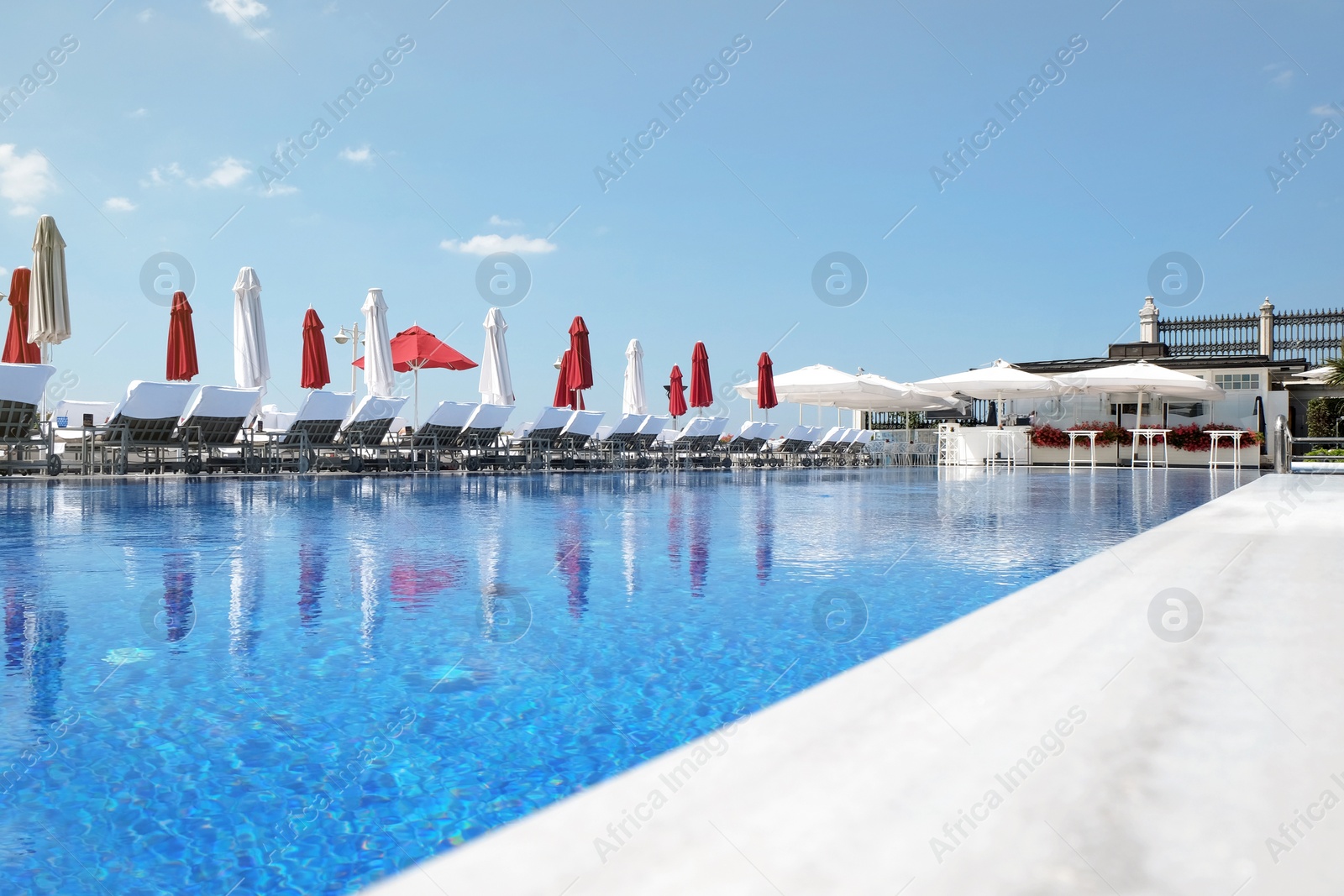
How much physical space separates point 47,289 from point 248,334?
2579 millimetres

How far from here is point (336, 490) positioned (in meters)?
9.27

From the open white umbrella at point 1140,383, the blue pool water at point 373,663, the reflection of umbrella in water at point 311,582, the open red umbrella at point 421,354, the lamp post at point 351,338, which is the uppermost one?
the lamp post at point 351,338

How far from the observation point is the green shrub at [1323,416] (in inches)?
1040

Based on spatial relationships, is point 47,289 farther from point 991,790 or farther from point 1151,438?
point 1151,438

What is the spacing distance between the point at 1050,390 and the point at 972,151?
30.3 feet

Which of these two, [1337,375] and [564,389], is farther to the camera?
[1337,375]

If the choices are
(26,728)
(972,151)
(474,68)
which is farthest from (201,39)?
(26,728)

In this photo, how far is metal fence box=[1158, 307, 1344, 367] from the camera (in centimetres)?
3281

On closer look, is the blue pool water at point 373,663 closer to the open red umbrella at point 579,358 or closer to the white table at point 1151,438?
the open red umbrella at point 579,358

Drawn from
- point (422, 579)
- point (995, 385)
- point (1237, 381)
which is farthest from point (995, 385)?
point (422, 579)

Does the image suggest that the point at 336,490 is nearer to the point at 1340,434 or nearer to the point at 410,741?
the point at 410,741

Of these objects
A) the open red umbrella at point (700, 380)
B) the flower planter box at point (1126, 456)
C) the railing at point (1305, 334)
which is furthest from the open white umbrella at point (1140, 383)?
the railing at point (1305, 334)

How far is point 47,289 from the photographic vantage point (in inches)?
422

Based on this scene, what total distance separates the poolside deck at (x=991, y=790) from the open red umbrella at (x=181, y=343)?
13.0 m
